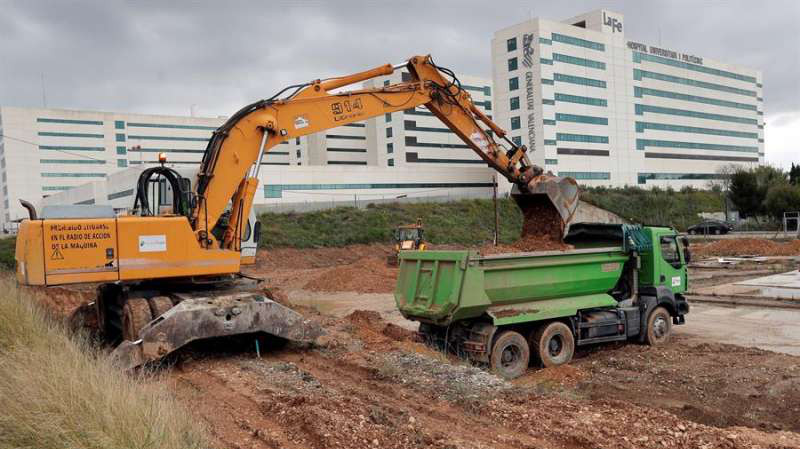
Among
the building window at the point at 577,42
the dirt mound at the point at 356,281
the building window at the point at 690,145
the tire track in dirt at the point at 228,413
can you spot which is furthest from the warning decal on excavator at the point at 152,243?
the building window at the point at 690,145

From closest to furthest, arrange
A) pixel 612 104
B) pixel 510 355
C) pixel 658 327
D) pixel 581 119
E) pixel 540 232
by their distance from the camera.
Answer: pixel 510 355, pixel 658 327, pixel 540 232, pixel 581 119, pixel 612 104

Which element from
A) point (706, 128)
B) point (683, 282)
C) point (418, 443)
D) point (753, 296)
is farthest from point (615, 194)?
point (418, 443)

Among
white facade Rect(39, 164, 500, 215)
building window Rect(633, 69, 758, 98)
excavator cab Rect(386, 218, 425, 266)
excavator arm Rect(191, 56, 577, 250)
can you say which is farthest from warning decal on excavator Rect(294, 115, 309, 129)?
building window Rect(633, 69, 758, 98)

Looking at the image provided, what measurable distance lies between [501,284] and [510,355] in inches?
46.0

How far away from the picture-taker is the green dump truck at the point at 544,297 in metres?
9.39

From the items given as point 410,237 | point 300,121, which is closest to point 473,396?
point 300,121

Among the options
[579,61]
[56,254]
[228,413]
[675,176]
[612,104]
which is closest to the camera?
[228,413]

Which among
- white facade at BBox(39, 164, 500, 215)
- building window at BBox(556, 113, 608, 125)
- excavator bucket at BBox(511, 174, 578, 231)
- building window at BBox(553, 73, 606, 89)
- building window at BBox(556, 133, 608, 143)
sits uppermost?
building window at BBox(553, 73, 606, 89)

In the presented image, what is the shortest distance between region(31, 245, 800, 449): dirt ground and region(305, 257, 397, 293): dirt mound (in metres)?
11.7

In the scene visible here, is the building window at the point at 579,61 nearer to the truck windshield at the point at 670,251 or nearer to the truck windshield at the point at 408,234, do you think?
the truck windshield at the point at 408,234

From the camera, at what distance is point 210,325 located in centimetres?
888

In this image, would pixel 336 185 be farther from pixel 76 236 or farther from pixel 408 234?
pixel 76 236

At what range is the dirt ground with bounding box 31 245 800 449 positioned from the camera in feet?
19.2

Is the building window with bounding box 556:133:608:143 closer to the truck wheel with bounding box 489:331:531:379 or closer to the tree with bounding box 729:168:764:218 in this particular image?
the tree with bounding box 729:168:764:218
